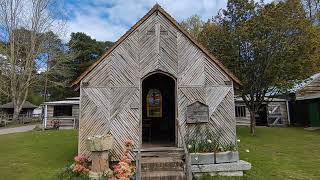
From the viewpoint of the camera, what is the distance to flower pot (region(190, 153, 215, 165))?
11883 millimetres

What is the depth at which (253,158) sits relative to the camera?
15.4m

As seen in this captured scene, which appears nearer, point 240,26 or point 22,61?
point 240,26

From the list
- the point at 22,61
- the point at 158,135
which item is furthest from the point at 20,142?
the point at 22,61

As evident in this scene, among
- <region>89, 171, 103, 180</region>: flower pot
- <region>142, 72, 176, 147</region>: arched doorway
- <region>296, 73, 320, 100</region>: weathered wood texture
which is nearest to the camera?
<region>89, 171, 103, 180</region>: flower pot

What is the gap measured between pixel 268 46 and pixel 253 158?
1193cm

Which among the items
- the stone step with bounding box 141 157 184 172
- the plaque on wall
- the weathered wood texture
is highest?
the weathered wood texture

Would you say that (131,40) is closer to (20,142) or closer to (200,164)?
(200,164)

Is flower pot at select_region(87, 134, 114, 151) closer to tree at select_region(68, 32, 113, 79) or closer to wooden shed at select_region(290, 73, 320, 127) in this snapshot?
wooden shed at select_region(290, 73, 320, 127)

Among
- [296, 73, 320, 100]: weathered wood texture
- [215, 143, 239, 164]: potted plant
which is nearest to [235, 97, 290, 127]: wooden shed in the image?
[296, 73, 320, 100]: weathered wood texture

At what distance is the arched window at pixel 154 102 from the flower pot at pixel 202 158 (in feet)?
22.2

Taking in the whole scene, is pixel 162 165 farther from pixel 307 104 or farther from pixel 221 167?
pixel 307 104

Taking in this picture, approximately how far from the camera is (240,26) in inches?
995

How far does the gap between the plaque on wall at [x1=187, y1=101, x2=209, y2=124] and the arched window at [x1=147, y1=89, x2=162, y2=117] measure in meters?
5.19

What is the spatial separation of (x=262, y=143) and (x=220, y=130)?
8625 mm
